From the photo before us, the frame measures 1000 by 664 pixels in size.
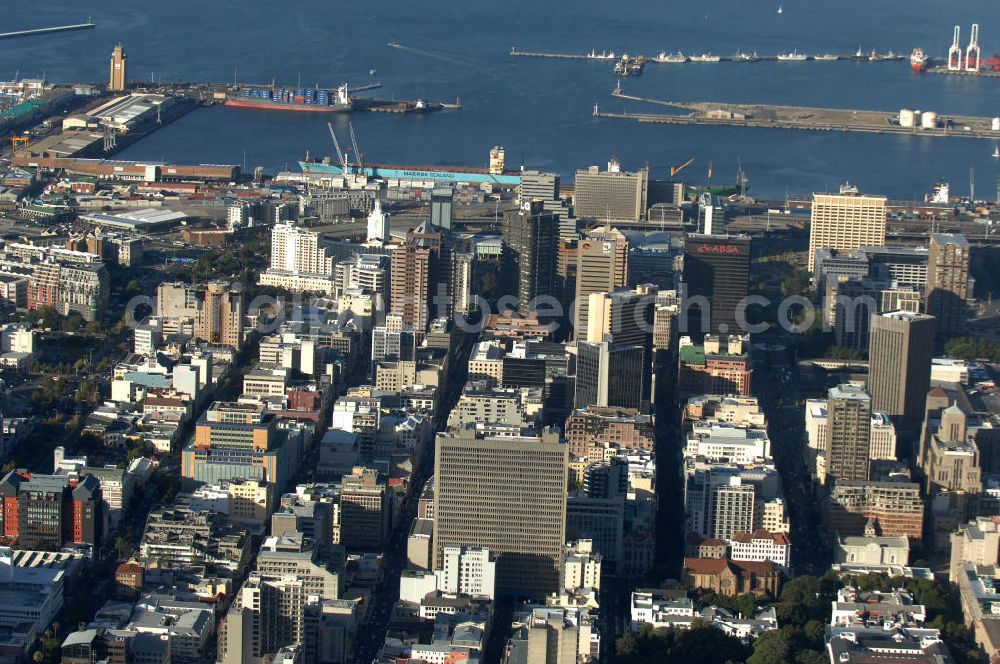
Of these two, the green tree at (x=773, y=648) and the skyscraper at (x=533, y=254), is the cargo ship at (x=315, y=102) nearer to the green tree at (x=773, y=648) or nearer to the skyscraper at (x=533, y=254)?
the skyscraper at (x=533, y=254)

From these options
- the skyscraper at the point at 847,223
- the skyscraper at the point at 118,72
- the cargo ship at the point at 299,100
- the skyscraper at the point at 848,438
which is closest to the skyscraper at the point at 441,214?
the skyscraper at the point at 847,223

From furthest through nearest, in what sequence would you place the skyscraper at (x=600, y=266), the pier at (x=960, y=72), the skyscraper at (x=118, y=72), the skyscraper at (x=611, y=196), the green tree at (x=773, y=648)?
the pier at (x=960, y=72)
the skyscraper at (x=118, y=72)
the skyscraper at (x=611, y=196)
the skyscraper at (x=600, y=266)
the green tree at (x=773, y=648)

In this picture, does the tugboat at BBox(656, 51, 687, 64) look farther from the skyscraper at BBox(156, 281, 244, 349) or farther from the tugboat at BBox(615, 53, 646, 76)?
the skyscraper at BBox(156, 281, 244, 349)

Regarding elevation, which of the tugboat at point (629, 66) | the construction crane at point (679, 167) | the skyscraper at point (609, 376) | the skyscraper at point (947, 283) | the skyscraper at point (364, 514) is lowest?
the skyscraper at point (364, 514)

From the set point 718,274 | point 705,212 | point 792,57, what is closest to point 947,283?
point 718,274

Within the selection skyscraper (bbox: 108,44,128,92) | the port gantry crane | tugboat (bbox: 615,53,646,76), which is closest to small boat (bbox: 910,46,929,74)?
tugboat (bbox: 615,53,646,76)
